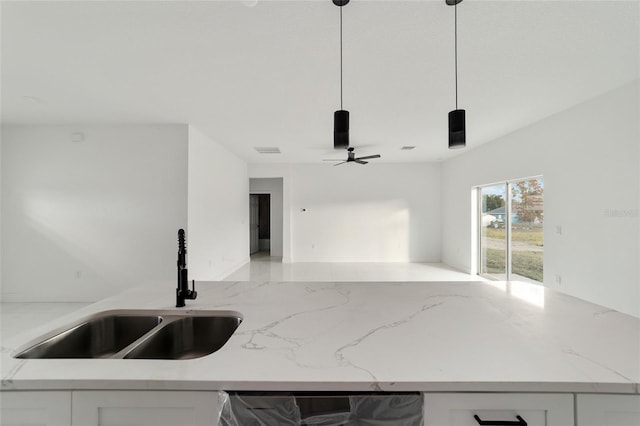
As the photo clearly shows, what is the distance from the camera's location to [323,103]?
335cm

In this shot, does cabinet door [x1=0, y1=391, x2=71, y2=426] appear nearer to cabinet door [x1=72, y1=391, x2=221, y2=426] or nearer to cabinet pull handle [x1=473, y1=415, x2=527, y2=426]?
cabinet door [x1=72, y1=391, x2=221, y2=426]

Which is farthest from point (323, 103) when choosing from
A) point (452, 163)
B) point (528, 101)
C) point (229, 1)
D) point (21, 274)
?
point (21, 274)

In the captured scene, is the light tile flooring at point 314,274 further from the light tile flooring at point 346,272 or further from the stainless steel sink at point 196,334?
the stainless steel sink at point 196,334

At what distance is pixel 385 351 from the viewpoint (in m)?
0.90

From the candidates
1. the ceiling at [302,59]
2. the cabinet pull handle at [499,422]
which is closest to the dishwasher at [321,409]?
the cabinet pull handle at [499,422]

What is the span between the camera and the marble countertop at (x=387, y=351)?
74cm

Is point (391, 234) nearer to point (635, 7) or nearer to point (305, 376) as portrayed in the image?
point (635, 7)

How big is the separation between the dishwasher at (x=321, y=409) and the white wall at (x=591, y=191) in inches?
140

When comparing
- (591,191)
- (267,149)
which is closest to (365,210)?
(267,149)

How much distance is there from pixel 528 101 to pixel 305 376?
403 cm

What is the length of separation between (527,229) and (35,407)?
5517 millimetres

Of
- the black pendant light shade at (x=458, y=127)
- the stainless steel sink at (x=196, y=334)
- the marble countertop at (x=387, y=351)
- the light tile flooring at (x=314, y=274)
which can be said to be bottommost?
the light tile flooring at (x=314, y=274)

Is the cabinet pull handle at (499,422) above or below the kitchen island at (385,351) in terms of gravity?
below

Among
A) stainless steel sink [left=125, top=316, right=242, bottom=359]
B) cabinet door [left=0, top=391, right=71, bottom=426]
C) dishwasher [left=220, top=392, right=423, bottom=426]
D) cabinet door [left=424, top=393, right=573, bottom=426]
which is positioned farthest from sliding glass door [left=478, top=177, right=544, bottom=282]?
cabinet door [left=0, top=391, right=71, bottom=426]
